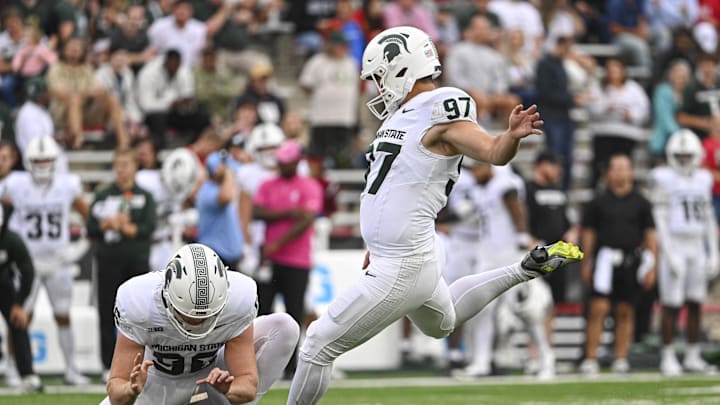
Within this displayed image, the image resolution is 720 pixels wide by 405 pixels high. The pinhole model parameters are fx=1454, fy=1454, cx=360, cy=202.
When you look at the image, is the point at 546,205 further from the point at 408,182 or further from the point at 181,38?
the point at 408,182

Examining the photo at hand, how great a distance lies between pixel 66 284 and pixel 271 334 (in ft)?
15.5

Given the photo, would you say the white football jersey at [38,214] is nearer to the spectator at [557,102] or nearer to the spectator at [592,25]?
the spectator at [557,102]

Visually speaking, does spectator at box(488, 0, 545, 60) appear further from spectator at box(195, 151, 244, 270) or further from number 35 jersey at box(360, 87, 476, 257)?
number 35 jersey at box(360, 87, 476, 257)

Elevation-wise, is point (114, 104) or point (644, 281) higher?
point (114, 104)

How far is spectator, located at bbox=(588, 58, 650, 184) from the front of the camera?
14914 millimetres

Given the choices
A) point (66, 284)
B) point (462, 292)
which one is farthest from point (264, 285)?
point (462, 292)

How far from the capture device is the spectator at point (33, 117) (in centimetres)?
1248

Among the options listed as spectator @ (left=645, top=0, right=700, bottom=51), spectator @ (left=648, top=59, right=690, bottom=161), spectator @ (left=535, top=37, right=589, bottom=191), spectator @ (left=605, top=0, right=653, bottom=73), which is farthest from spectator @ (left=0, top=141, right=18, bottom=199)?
spectator @ (left=645, top=0, right=700, bottom=51)

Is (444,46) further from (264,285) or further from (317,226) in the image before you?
(264,285)

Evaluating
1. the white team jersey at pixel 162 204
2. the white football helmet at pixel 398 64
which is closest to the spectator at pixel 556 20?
the white team jersey at pixel 162 204

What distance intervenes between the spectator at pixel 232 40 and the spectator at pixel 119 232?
152 inches

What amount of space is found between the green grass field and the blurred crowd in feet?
2.77

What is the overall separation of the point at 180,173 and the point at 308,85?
341 centimetres

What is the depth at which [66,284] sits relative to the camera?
10844 mm
